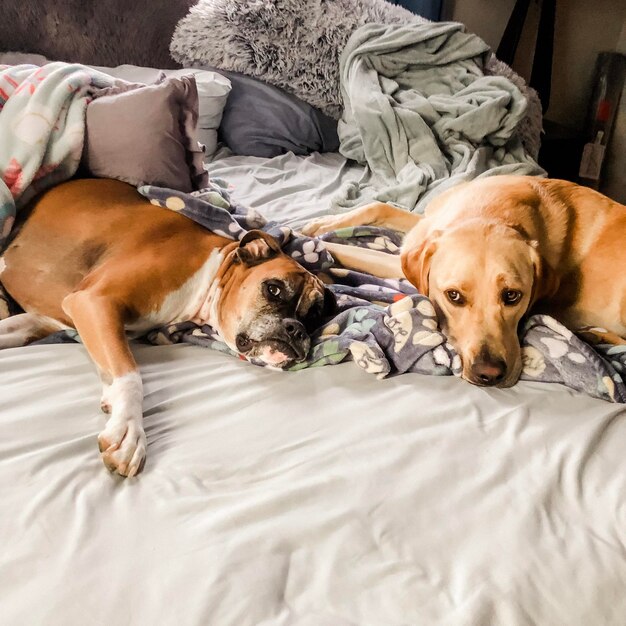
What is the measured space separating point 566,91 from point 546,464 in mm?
4035

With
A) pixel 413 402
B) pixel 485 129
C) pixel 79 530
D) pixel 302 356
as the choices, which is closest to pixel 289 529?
pixel 79 530

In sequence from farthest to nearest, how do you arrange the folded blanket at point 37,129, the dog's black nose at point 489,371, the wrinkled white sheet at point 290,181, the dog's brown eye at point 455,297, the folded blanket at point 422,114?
the folded blanket at point 422,114
the wrinkled white sheet at point 290,181
the folded blanket at point 37,129
the dog's brown eye at point 455,297
the dog's black nose at point 489,371

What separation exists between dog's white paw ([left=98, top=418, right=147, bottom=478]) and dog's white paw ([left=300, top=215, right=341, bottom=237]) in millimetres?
1128

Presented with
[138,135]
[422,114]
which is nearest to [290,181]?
[422,114]

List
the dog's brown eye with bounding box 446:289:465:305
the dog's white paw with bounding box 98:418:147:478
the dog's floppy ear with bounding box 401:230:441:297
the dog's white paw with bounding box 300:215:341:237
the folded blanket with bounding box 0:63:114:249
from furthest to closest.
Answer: the dog's white paw with bounding box 300:215:341:237 → the folded blanket with bounding box 0:63:114:249 → the dog's floppy ear with bounding box 401:230:441:297 → the dog's brown eye with bounding box 446:289:465:305 → the dog's white paw with bounding box 98:418:147:478

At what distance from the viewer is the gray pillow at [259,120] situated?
9.36ft

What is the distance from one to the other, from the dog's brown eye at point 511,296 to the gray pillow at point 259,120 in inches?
67.3

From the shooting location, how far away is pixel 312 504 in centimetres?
104

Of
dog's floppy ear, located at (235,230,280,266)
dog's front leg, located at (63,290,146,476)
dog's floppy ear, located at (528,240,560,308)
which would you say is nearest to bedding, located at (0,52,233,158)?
dog's floppy ear, located at (235,230,280,266)

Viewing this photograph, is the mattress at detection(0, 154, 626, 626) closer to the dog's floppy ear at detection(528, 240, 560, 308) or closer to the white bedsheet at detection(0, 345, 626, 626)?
the white bedsheet at detection(0, 345, 626, 626)

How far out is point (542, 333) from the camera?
1.48 metres

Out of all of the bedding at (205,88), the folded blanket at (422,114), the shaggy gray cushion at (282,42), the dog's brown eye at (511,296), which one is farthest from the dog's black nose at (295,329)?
the shaggy gray cushion at (282,42)

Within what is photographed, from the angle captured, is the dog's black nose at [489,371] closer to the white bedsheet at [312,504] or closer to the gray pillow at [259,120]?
the white bedsheet at [312,504]

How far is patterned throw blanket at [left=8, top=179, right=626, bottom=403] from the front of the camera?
140 cm
